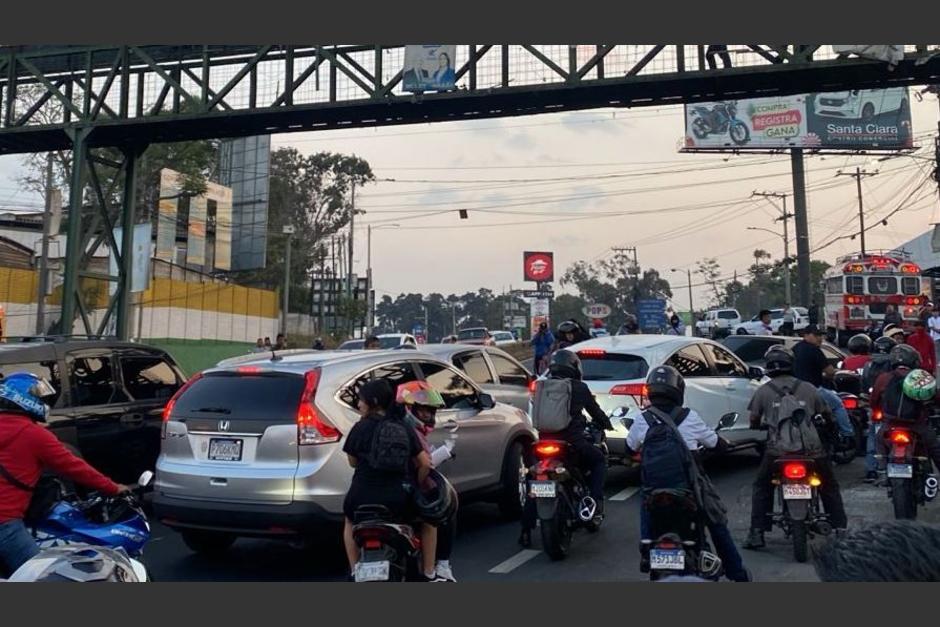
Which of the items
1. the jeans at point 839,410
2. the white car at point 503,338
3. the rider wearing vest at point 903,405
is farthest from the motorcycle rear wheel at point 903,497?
the white car at point 503,338

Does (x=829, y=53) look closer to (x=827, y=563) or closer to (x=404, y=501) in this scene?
(x=404, y=501)

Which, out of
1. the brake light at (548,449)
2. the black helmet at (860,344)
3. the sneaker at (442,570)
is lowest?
the sneaker at (442,570)

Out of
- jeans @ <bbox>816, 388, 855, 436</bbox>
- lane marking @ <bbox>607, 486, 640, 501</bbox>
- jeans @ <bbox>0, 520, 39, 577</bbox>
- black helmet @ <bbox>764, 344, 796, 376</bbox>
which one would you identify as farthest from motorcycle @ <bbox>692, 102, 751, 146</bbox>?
jeans @ <bbox>0, 520, 39, 577</bbox>

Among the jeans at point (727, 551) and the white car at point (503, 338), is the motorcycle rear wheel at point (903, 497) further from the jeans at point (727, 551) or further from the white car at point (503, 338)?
the white car at point (503, 338)

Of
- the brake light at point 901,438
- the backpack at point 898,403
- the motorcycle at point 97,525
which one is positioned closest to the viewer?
the motorcycle at point 97,525

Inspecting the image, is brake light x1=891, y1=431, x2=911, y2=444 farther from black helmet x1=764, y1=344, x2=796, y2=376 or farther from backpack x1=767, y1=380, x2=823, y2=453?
black helmet x1=764, y1=344, x2=796, y2=376

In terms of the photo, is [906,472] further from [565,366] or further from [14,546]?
[14,546]

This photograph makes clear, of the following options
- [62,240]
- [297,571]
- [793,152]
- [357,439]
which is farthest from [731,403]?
[793,152]

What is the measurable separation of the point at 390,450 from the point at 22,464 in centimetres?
192

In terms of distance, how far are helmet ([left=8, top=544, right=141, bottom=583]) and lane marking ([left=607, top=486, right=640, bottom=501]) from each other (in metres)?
6.47

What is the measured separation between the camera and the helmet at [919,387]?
7.41 meters

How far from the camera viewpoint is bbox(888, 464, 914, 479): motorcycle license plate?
23.7ft

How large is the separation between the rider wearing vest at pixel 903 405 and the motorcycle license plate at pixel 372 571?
5032mm

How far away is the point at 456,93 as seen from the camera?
14414 mm
